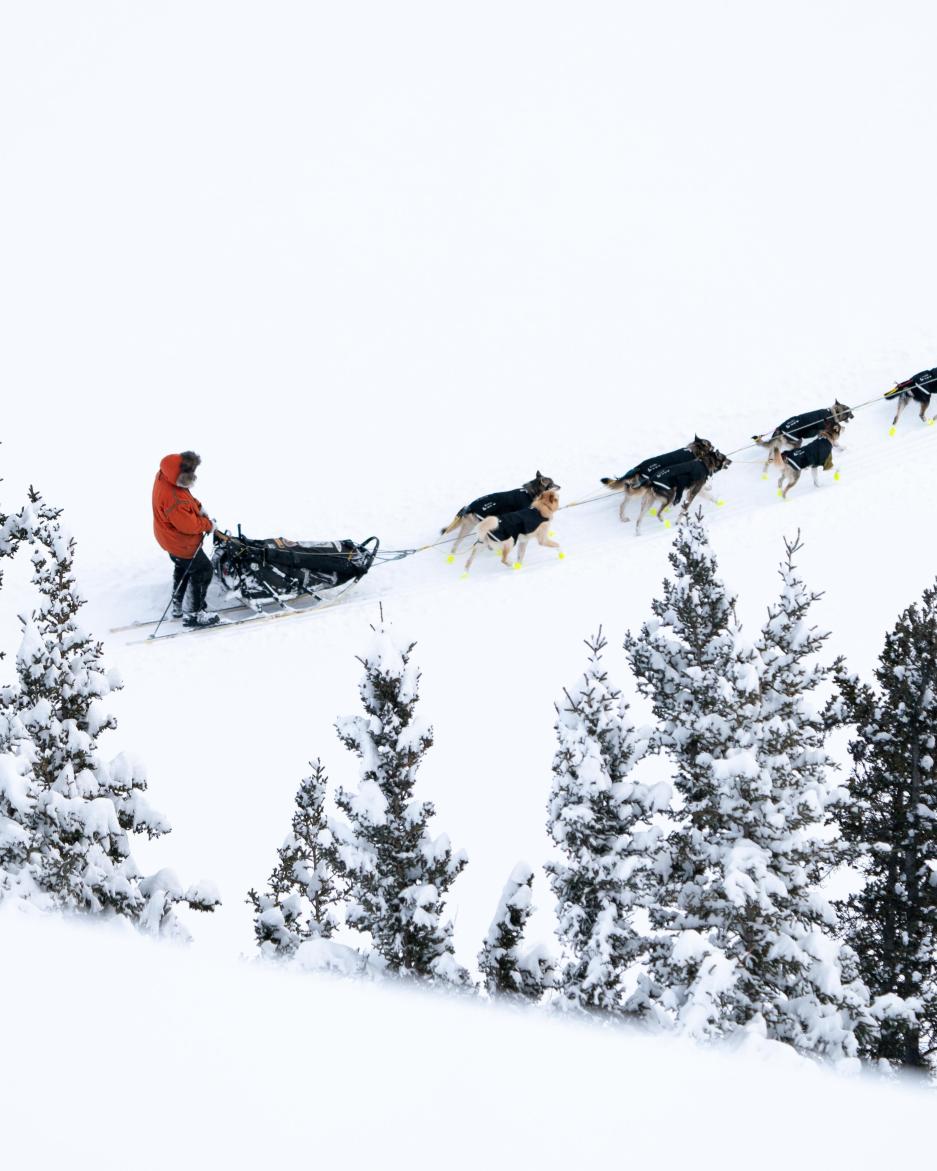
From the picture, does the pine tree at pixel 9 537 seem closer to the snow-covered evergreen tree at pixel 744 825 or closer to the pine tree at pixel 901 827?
the snow-covered evergreen tree at pixel 744 825

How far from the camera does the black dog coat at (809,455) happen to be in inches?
517

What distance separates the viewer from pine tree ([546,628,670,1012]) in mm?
7336

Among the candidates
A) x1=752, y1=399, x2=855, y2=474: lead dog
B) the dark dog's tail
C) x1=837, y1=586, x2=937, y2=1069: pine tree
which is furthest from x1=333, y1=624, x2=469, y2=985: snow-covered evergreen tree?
x1=752, y1=399, x2=855, y2=474: lead dog

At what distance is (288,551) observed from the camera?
1123cm

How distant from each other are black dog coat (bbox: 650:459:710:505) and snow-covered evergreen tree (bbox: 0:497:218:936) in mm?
6469

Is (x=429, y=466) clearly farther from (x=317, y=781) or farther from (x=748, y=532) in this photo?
(x=317, y=781)

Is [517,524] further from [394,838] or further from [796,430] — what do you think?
[394,838]

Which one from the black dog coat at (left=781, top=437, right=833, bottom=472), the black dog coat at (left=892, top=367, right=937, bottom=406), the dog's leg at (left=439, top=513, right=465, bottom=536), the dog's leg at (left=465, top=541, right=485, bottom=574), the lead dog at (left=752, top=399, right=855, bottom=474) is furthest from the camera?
the black dog coat at (left=892, top=367, right=937, bottom=406)

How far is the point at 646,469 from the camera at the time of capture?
12594mm

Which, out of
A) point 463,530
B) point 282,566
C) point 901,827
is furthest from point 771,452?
point 901,827

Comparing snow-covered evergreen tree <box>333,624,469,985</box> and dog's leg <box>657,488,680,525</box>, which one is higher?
dog's leg <box>657,488,680,525</box>

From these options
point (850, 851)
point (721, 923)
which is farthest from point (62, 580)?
point (850, 851)

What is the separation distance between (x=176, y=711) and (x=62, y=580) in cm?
341

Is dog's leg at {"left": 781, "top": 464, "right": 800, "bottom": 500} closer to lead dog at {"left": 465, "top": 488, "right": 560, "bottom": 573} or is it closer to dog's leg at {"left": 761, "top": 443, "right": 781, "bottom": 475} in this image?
dog's leg at {"left": 761, "top": 443, "right": 781, "bottom": 475}
